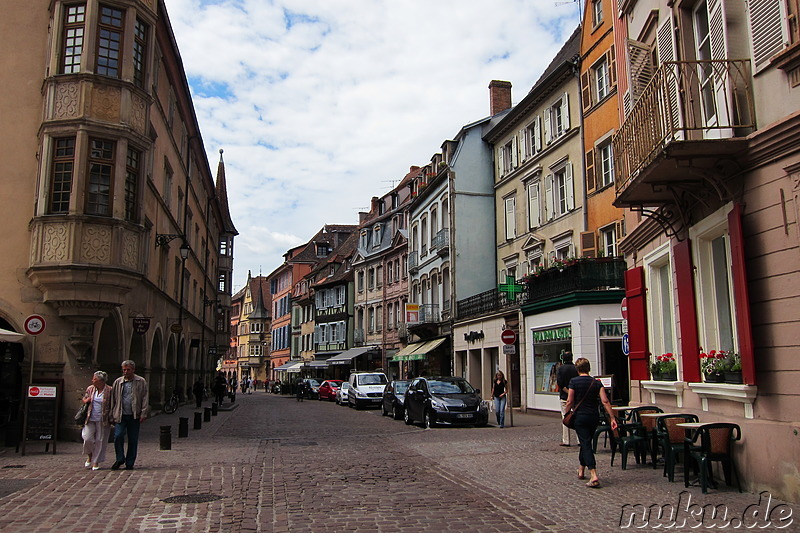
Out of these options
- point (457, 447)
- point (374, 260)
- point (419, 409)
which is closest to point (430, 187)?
point (374, 260)

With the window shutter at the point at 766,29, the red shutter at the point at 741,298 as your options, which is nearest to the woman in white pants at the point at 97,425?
the red shutter at the point at 741,298

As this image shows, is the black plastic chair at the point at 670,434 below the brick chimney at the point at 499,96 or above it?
below

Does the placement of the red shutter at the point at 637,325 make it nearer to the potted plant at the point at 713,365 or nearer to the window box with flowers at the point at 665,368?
the window box with flowers at the point at 665,368

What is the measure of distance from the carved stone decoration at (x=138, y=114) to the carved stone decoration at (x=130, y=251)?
2.84m

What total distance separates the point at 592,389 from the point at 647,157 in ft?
11.1

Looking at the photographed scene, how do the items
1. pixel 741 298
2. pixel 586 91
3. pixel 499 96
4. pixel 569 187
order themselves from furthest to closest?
pixel 499 96 < pixel 569 187 < pixel 586 91 < pixel 741 298

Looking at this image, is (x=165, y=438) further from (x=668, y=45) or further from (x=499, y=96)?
(x=499, y=96)

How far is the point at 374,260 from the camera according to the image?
176ft

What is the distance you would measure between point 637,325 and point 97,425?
1013 centimetres

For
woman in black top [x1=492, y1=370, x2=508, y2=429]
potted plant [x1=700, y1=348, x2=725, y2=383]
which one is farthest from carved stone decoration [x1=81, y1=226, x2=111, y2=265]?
potted plant [x1=700, y1=348, x2=725, y2=383]

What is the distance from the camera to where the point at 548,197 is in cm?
2881

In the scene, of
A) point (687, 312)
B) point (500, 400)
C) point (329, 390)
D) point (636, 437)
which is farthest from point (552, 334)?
point (329, 390)

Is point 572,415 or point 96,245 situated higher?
point 96,245

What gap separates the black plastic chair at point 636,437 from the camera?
11016 mm
